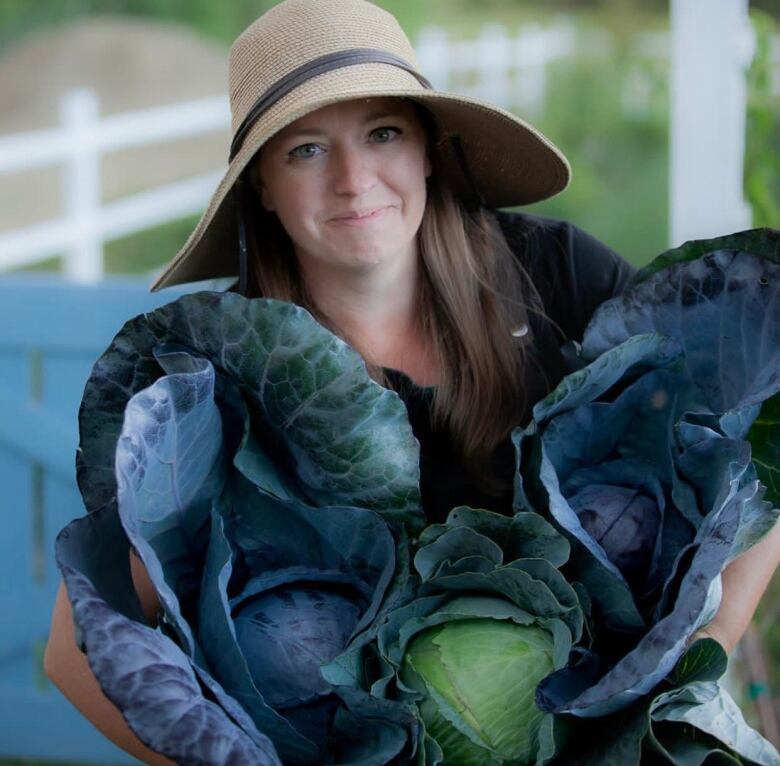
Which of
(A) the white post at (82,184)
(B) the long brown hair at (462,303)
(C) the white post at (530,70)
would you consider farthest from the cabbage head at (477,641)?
(C) the white post at (530,70)

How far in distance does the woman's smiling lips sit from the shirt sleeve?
0.38 meters

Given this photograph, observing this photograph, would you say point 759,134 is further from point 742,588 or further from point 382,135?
point 742,588

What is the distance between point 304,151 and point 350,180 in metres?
0.09

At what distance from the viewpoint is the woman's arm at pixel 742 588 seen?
1574 mm

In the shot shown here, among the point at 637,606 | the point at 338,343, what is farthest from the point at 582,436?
the point at 338,343

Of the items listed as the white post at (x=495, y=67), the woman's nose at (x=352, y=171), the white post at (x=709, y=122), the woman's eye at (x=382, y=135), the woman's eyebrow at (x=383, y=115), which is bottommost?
the woman's nose at (x=352, y=171)

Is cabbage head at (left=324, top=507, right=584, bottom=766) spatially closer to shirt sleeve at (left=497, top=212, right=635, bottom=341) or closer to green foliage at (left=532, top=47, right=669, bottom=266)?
shirt sleeve at (left=497, top=212, right=635, bottom=341)

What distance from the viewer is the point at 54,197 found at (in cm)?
1151

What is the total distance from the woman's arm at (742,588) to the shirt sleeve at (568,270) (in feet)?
1.56

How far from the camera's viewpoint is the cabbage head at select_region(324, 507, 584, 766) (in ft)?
4.55

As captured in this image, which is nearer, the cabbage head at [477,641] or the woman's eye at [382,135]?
the cabbage head at [477,641]

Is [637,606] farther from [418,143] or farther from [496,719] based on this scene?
[418,143]

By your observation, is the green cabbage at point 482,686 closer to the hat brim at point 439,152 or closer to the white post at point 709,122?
the hat brim at point 439,152

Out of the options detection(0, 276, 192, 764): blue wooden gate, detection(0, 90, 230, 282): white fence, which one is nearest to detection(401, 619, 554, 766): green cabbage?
detection(0, 276, 192, 764): blue wooden gate
